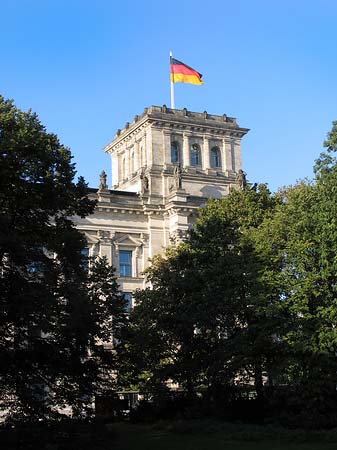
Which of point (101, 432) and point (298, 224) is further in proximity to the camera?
point (298, 224)

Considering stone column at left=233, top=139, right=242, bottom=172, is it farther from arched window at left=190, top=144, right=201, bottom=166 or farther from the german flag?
the german flag

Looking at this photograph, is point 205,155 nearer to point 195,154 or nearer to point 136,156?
point 195,154

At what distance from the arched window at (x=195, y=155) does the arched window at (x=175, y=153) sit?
5.03 ft

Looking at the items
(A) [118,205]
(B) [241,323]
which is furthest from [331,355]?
(A) [118,205]

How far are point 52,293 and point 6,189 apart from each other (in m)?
5.03

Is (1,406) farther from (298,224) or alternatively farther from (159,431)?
(298,224)

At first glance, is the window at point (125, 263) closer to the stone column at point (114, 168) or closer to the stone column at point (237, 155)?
the stone column at point (114, 168)

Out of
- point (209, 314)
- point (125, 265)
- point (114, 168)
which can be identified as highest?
point (114, 168)

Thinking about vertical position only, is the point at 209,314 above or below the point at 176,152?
below

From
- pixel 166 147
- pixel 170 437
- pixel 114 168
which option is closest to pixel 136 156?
pixel 166 147

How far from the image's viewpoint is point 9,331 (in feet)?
90.5

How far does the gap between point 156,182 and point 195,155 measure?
6.43 m

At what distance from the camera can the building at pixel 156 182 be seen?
61969mm

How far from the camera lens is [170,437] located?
35031mm
